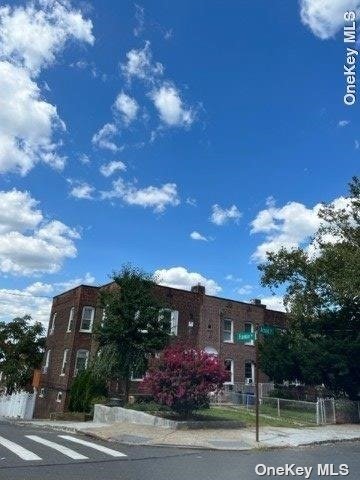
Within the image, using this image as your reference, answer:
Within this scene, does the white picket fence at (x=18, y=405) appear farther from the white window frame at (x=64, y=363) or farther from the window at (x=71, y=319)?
the window at (x=71, y=319)

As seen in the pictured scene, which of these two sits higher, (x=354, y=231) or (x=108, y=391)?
(x=354, y=231)

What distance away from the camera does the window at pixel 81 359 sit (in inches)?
1225

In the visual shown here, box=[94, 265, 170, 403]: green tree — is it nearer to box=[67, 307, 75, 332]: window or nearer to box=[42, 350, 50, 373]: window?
box=[67, 307, 75, 332]: window

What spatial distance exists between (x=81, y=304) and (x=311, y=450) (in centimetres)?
2160

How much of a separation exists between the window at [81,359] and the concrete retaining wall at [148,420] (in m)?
10.1

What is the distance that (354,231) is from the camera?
89.9 feet

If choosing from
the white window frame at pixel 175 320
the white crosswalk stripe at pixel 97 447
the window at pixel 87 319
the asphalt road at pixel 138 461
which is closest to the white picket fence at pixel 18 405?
the window at pixel 87 319

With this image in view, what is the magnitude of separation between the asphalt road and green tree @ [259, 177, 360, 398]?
1069 cm

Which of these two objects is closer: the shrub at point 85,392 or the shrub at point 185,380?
the shrub at point 185,380

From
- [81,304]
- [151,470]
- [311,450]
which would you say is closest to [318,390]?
[81,304]

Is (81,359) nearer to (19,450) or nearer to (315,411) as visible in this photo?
(315,411)

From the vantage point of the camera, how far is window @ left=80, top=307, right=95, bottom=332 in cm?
3212

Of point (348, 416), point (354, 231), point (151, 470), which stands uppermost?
point (354, 231)

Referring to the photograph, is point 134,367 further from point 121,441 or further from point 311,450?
point 311,450
